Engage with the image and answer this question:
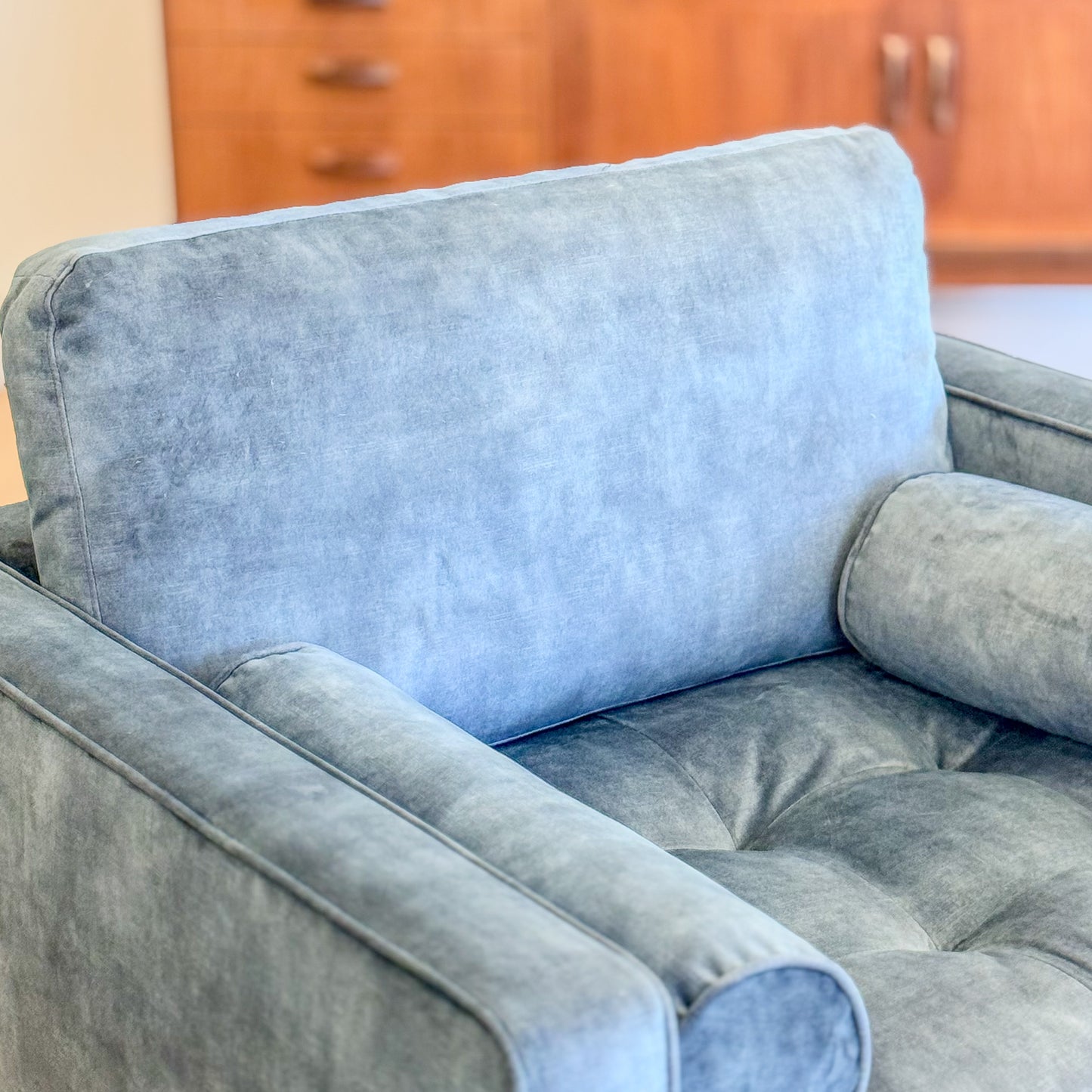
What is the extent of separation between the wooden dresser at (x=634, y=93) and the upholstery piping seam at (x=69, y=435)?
2277 millimetres

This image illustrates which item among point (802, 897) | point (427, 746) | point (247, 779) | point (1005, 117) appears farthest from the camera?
point (1005, 117)

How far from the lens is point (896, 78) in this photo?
3.08 m

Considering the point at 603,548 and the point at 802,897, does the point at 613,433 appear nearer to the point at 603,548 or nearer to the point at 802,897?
the point at 603,548

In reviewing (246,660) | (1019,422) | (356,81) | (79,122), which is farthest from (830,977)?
(79,122)

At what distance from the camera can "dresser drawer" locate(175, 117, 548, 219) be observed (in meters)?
3.24

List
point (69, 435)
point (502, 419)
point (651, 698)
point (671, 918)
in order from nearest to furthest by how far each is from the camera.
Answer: point (671, 918), point (69, 435), point (502, 419), point (651, 698)

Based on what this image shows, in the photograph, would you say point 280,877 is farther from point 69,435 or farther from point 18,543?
point 18,543

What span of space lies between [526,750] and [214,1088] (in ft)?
1.65

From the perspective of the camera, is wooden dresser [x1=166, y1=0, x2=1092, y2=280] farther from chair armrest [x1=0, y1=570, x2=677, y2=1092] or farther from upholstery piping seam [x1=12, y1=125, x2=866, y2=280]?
chair armrest [x1=0, y1=570, x2=677, y2=1092]

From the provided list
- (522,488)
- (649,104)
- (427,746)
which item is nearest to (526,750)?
(522,488)

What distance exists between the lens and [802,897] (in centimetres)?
105

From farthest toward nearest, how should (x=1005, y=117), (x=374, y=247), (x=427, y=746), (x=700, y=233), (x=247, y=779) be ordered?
(x=1005, y=117), (x=700, y=233), (x=374, y=247), (x=427, y=746), (x=247, y=779)

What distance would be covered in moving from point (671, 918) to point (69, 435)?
55 centimetres

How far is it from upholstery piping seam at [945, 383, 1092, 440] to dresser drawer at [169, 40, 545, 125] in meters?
1.89
